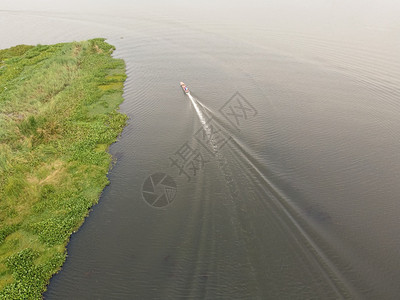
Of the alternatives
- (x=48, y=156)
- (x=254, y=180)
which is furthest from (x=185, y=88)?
(x=254, y=180)

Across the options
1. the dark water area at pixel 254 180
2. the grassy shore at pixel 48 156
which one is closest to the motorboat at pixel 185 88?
the dark water area at pixel 254 180

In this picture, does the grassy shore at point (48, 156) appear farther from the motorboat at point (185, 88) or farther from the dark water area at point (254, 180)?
the motorboat at point (185, 88)

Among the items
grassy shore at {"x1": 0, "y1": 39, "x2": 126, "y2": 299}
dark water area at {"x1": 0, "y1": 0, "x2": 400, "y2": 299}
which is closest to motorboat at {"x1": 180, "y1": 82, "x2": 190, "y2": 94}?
dark water area at {"x1": 0, "y1": 0, "x2": 400, "y2": 299}

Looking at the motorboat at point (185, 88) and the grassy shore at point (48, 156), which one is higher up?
the motorboat at point (185, 88)

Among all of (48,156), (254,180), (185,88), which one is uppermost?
(185,88)

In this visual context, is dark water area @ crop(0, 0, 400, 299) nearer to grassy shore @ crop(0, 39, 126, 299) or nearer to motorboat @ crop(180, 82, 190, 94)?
motorboat @ crop(180, 82, 190, 94)

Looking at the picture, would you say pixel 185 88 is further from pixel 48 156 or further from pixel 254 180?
pixel 254 180
